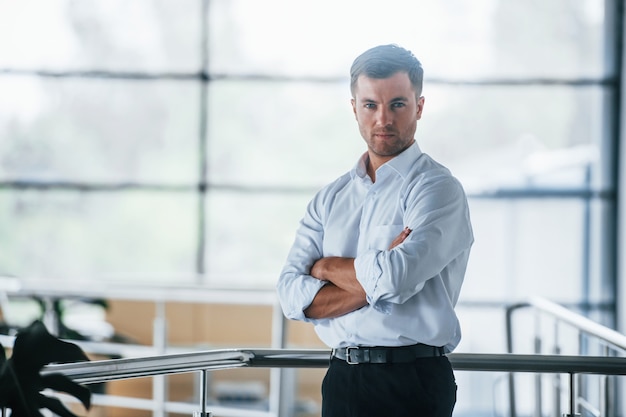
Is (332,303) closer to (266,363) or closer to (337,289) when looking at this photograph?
(337,289)

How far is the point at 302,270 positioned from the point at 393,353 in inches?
12.4

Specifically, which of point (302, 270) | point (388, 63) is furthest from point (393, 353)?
point (388, 63)

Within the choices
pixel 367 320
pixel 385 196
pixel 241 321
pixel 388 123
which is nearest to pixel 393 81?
pixel 388 123

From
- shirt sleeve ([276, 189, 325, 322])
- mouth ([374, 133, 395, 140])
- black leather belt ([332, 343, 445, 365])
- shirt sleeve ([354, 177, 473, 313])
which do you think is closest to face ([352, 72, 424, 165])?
mouth ([374, 133, 395, 140])

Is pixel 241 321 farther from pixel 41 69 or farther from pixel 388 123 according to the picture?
pixel 388 123

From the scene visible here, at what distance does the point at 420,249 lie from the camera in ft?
5.60

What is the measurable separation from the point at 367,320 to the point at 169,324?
156 inches

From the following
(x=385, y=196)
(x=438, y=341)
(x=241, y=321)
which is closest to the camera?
(x=438, y=341)

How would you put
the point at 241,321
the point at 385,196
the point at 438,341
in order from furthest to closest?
the point at 241,321, the point at 385,196, the point at 438,341

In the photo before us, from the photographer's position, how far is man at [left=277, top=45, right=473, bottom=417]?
5.71ft

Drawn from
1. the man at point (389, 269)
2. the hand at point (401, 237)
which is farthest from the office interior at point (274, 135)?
the hand at point (401, 237)

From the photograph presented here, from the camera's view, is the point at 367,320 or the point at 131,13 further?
the point at 131,13

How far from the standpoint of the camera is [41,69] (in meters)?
5.71

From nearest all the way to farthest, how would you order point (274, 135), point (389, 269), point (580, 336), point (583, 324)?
point (389, 269) → point (583, 324) → point (580, 336) → point (274, 135)
